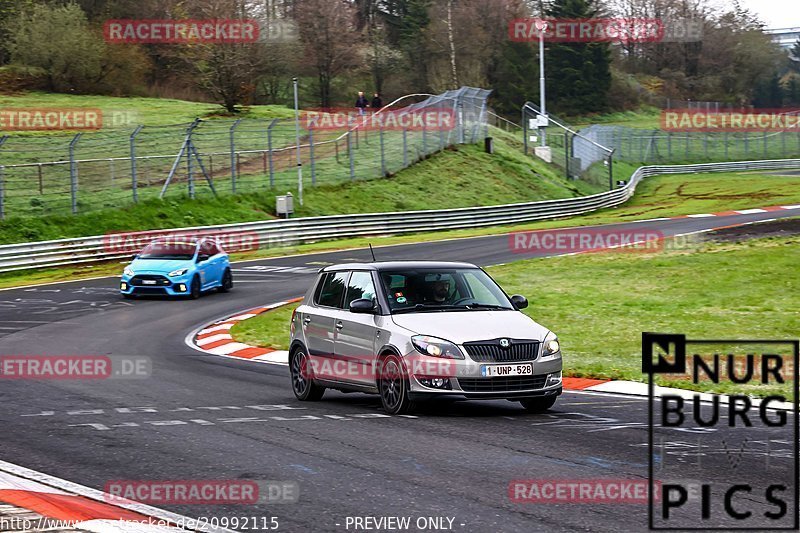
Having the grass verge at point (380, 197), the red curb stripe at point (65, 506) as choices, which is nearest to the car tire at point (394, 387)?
the red curb stripe at point (65, 506)

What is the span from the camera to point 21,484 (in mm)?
8289

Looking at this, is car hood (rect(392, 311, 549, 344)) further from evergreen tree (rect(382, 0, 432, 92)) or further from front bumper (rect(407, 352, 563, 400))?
evergreen tree (rect(382, 0, 432, 92))

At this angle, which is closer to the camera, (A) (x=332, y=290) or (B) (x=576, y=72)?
(A) (x=332, y=290)

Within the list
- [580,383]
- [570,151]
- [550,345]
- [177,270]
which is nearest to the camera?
[550,345]

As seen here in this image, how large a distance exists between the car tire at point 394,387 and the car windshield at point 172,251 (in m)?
17.5

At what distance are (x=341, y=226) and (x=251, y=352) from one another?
25.7m

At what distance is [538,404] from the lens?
38.8 feet

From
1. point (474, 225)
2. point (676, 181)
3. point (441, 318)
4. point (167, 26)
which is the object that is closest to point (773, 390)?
point (441, 318)

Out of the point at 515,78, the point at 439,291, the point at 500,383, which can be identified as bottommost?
the point at 500,383

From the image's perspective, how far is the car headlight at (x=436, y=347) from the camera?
36.9 ft

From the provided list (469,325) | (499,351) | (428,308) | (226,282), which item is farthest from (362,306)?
(226,282)

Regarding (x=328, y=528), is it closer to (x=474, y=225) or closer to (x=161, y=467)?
(x=161, y=467)

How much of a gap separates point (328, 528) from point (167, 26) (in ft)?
240

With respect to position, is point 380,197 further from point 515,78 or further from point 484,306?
point 515,78
